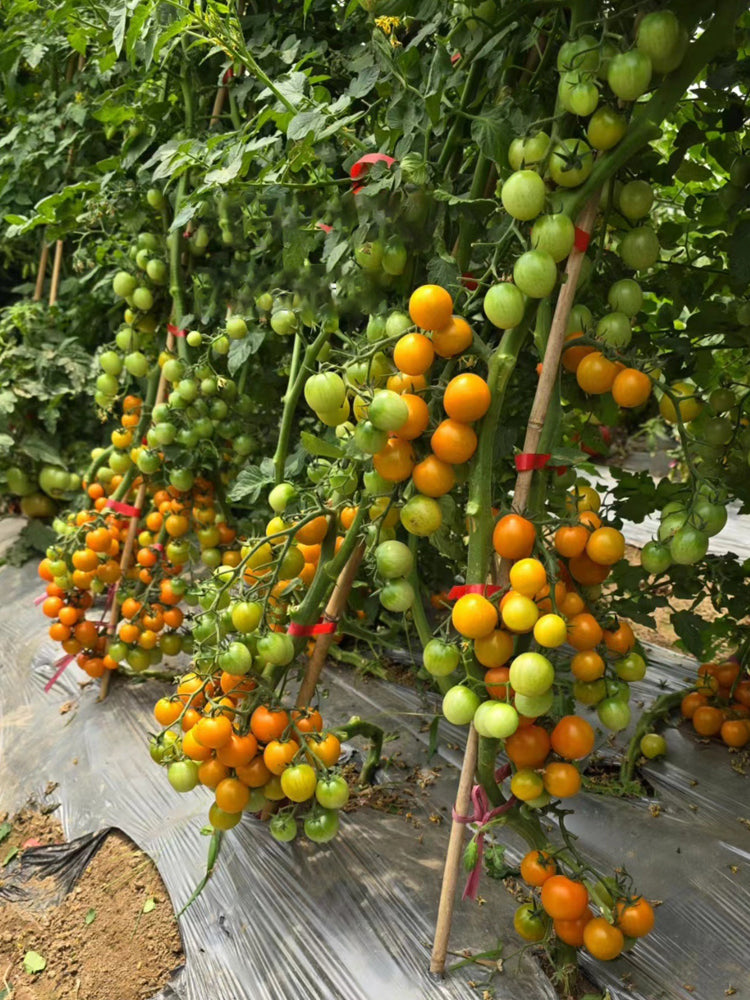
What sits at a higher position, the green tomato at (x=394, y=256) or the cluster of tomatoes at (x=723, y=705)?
the green tomato at (x=394, y=256)

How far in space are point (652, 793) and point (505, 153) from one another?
1.46 metres

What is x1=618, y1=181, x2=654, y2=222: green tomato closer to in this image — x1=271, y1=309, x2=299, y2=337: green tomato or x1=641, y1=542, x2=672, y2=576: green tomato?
x1=641, y1=542, x2=672, y2=576: green tomato

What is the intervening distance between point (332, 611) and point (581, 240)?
0.83 meters

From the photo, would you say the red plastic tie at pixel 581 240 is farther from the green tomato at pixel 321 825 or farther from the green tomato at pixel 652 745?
the green tomato at pixel 652 745

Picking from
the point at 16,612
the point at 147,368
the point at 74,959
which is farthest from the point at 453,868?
the point at 16,612

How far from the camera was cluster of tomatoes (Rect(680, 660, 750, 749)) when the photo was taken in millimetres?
1960

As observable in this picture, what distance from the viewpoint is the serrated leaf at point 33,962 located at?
5.29ft

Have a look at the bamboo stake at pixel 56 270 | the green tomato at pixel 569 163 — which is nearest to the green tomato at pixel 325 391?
the green tomato at pixel 569 163

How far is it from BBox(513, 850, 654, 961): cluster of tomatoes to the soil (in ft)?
2.44

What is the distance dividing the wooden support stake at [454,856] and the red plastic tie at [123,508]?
57.1 inches

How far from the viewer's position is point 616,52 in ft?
3.36

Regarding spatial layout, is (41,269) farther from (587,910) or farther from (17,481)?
(587,910)

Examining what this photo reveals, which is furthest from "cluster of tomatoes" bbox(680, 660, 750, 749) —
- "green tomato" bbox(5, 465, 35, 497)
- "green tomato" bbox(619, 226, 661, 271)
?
"green tomato" bbox(5, 465, 35, 497)

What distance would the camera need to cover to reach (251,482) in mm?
1721
